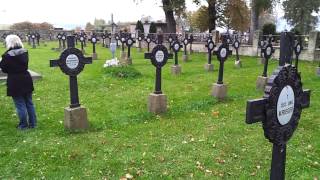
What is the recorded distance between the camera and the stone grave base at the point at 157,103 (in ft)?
27.8

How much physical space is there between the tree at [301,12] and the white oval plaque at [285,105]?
25382 millimetres

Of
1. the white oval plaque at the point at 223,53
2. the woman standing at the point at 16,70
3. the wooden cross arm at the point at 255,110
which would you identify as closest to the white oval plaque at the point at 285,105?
the wooden cross arm at the point at 255,110

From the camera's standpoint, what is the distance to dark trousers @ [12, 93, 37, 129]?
23.0 feet

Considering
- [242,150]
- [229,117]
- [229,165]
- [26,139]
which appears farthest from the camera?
[229,117]

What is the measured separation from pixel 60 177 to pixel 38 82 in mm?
8378

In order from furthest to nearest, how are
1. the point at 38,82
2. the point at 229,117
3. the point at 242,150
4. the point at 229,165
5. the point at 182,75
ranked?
the point at 182,75
the point at 38,82
the point at 229,117
the point at 242,150
the point at 229,165

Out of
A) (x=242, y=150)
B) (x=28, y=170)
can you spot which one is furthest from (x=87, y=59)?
(x=242, y=150)

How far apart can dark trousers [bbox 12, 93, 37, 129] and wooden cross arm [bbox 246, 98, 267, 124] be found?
524 cm

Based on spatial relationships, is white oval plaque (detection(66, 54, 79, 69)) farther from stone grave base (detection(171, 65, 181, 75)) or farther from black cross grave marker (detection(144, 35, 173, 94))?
stone grave base (detection(171, 65, 181, 75))

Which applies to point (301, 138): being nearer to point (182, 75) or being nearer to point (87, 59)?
point (87, 59)

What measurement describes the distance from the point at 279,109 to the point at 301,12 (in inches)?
1044

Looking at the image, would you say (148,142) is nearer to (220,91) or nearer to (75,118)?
(75,118)

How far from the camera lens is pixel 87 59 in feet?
24.6

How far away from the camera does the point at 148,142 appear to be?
21.5 ft
